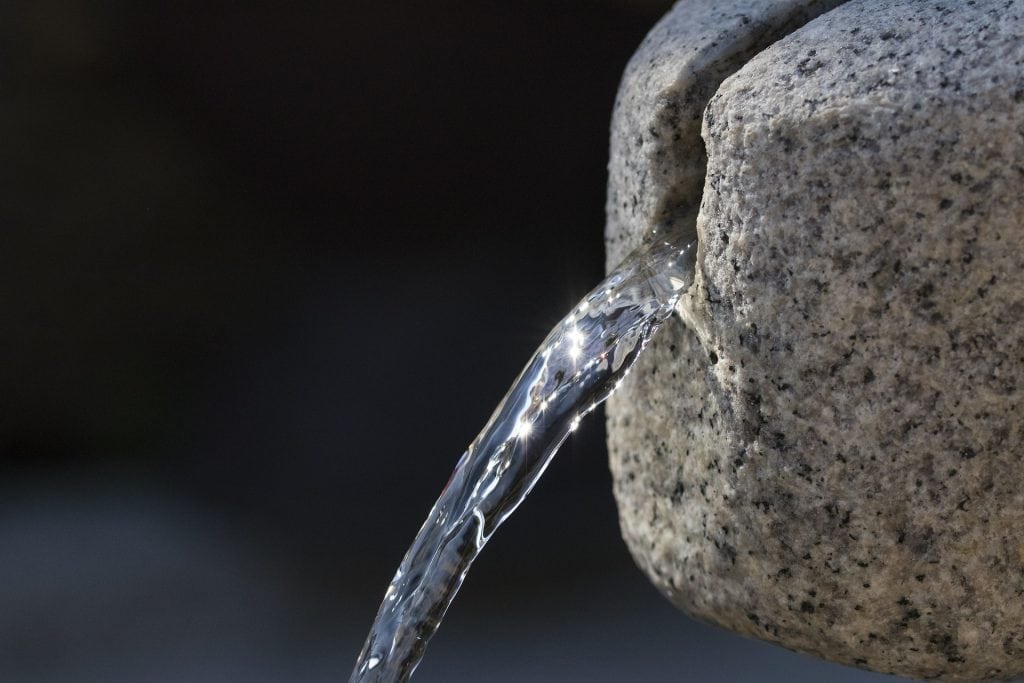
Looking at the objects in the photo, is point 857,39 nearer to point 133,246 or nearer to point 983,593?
point 983,593

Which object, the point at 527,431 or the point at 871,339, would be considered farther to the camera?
the point at 527,431

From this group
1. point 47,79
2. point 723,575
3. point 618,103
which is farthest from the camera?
point 47,79

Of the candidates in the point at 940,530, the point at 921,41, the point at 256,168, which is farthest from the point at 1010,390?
the point at 256,168

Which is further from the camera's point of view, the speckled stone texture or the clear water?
the clear water
